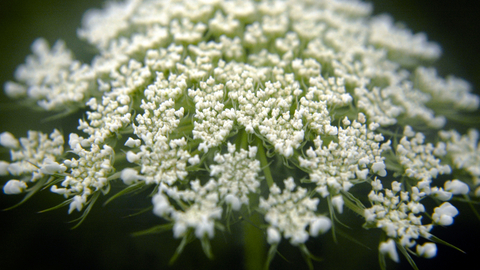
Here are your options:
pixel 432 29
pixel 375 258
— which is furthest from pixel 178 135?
pixel 432 29

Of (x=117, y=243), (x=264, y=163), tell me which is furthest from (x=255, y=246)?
(x=117, y=243)

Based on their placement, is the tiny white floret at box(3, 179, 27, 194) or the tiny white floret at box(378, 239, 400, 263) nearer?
the tiny white floret at box(378, 239, 400, 263)

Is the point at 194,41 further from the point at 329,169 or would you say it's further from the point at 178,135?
the point at 329,169

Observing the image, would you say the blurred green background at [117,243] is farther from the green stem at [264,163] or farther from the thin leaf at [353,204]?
the green stem at [264,163]

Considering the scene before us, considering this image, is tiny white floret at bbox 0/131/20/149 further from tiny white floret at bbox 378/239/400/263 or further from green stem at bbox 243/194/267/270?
tiny white floret at bbox 378/239/400/263

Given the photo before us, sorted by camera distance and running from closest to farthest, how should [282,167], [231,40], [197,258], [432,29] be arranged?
[282,167]
[197,258]
[231,40]
[432,29]

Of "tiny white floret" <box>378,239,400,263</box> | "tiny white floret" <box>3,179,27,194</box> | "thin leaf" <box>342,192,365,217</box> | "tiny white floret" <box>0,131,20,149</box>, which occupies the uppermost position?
"tiny white floret" <box>0,131,20,149</box>

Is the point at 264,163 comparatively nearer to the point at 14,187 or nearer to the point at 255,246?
the point at 255,246

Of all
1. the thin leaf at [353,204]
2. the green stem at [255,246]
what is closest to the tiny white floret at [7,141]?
the green stem at [255,246]

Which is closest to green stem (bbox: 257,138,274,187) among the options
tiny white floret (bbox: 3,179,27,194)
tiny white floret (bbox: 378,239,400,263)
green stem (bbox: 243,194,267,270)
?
green stem (bbox: 243,194,267,270)

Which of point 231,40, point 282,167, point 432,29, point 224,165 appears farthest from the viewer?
point 432,29

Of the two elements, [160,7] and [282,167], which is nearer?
[282,167]
